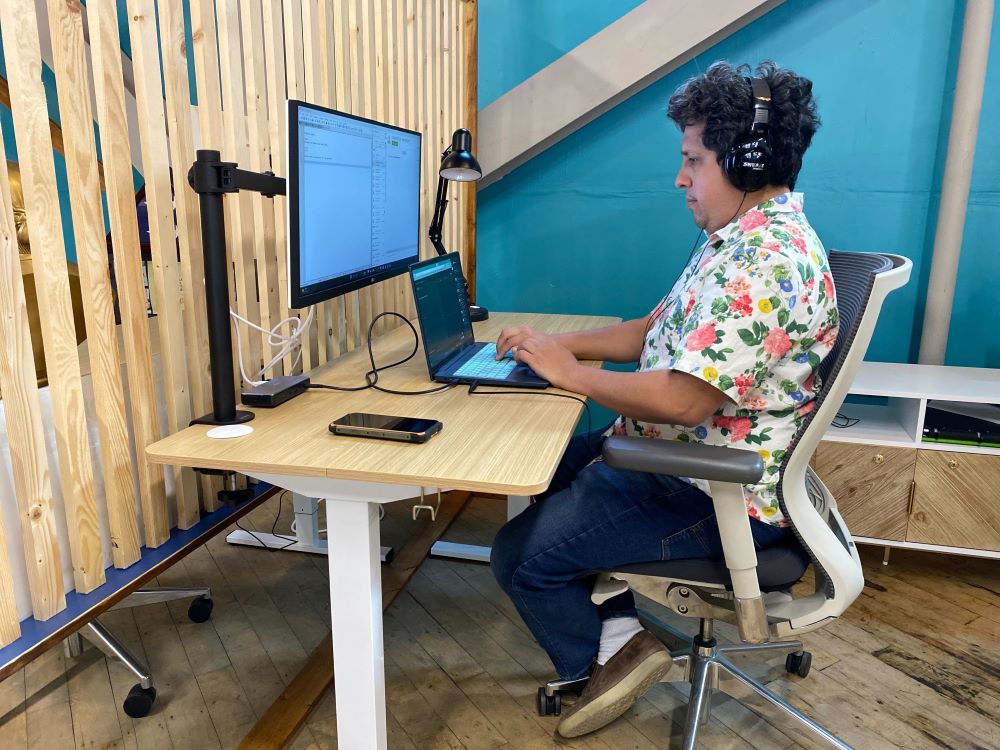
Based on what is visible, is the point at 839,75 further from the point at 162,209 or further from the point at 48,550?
the point at 48,550

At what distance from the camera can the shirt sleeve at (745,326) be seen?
1.22 meters

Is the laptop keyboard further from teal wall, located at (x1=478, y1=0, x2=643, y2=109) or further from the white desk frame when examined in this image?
teal wall, located at (x1=478, y1=0, x2=643, y2=109)

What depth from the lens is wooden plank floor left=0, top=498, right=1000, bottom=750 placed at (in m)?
1.64

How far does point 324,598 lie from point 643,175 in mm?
1790

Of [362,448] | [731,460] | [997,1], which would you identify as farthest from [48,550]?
[997,1]

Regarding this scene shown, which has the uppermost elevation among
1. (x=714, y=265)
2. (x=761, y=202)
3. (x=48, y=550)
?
(x=761, y=202)

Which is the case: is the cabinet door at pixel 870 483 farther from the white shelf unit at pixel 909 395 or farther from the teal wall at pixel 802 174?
the teal wall at pixel 802 174

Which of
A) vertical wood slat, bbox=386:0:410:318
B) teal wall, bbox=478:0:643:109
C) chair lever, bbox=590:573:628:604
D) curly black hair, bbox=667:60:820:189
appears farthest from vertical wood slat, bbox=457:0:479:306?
chair lever, bbox=590:573:628:604

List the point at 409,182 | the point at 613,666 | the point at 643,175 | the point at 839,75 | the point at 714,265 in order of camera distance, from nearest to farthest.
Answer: the point at 714,265
the point at 613,666
the point at 409,182
the point at 839,75
the point at 643,175

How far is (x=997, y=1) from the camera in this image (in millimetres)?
2336

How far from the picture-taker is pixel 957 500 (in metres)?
2.19

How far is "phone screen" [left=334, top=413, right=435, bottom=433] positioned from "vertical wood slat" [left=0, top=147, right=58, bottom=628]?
0.45m

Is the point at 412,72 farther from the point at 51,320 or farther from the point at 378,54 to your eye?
the point at 51,320

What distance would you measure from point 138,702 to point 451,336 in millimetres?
1058
